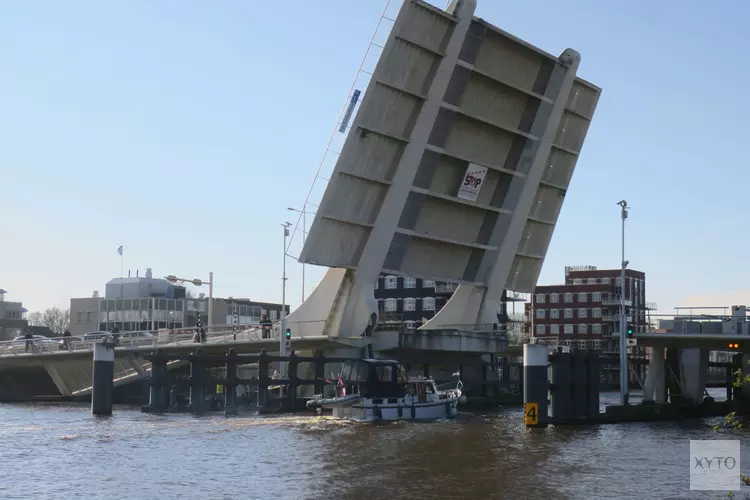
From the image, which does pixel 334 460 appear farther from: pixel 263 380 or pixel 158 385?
pixel 158 385

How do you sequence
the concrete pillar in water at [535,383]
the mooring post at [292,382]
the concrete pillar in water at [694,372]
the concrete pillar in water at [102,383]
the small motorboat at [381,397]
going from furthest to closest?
Result: the concrete pillar in water at [694,372]
the concrete pillar in water at [102,383]
the mooring post at [292,382]
the small motorboat at [381,397]
the concrete pillar in water at [535,383]

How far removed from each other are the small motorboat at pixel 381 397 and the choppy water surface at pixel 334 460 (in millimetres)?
1309

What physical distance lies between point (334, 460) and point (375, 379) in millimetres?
14931

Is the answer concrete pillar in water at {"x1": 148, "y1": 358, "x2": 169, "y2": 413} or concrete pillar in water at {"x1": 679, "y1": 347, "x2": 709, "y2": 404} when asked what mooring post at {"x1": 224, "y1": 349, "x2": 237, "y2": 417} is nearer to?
concrete pillar in water at {"x1": 148, "y1": 358, "x2": 169, "y2": 413}

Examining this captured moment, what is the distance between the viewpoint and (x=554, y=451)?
30734mm

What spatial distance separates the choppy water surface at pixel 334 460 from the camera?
23266 millimetres

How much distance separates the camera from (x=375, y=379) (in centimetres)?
4288

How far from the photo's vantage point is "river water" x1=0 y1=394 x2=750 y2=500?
2323 cm

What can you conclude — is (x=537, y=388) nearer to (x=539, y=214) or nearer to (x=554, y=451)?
(x=554, y=451)

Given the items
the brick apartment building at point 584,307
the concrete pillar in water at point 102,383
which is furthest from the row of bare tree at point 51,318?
the concrete pillar in water at point 102,383

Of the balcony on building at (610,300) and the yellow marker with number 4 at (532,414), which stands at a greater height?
the balcony on building at (610,300)

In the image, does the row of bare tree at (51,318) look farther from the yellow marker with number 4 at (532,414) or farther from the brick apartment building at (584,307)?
the yellow marker with number 4 at (532,414)

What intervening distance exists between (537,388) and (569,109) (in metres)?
16.8

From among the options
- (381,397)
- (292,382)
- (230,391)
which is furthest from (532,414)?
(230,391)
